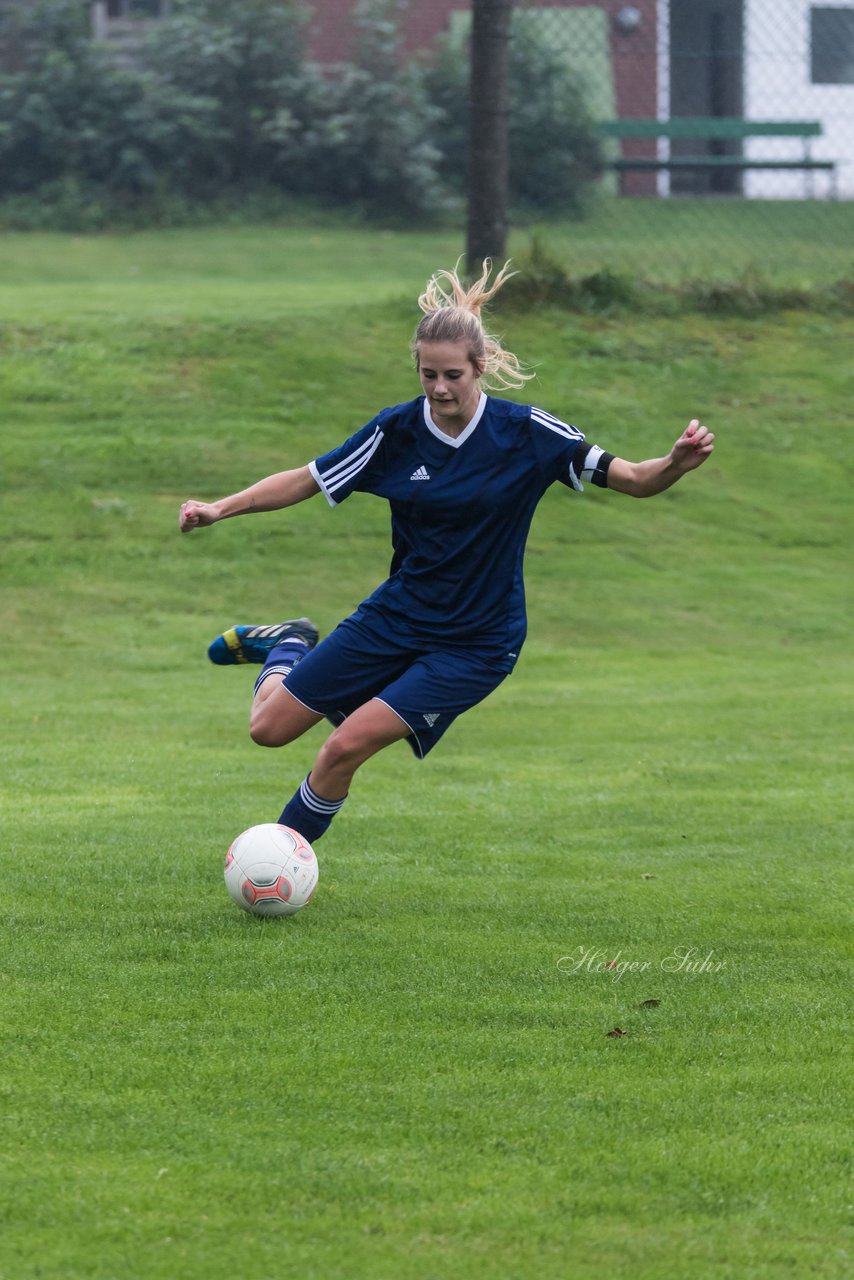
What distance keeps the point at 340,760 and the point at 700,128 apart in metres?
13.4

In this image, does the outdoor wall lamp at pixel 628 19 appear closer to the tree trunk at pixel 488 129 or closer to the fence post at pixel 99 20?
the tree trunk at pixel 488 129

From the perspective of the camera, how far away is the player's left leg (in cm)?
566

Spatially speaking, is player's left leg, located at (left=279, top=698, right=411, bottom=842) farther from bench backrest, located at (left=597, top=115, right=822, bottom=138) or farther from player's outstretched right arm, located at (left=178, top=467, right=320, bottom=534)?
bench backrest, located at (left=597, top=115, right=822, bottom=138)

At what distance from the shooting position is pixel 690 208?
18547 mm

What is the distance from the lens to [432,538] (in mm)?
5797

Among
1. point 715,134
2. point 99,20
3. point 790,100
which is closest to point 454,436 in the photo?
point 715,134

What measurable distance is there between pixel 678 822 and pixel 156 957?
2711 mm

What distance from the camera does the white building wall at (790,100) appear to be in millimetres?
19578

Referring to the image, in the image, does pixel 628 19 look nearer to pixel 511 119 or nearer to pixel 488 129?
pixel 511 119

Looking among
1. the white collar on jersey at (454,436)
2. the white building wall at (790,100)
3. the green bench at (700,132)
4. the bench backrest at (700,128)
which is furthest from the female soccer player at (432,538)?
the white building wall at (790,100)

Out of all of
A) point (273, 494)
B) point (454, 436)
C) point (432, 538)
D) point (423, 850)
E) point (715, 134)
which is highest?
point (715, 134)

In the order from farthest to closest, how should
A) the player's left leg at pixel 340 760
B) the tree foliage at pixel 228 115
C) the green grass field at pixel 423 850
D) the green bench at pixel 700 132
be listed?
1. the tree foliage at pixel 228 115
2. the green bench at pixel 700 132
3. the player's left leg at pixel 340 760
4. the green grass field at pixel 423 850

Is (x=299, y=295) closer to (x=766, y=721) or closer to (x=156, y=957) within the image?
(x=766, y=721)

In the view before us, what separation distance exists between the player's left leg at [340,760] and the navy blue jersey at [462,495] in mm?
358
